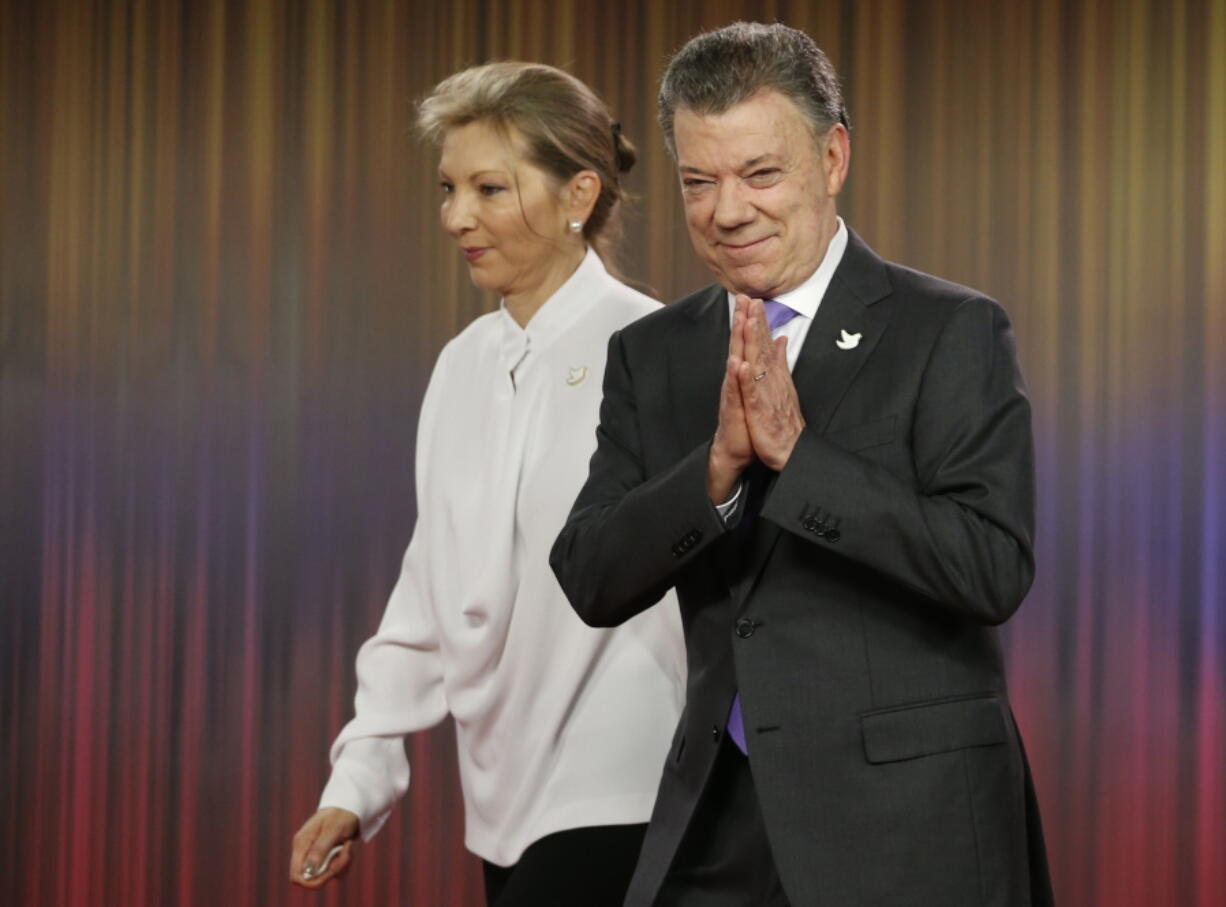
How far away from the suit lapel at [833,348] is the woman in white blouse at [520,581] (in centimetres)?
64

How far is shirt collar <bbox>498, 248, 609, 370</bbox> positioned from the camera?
8.73 feet

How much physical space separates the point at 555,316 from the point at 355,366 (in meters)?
1.70

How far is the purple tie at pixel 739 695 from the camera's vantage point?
186cm

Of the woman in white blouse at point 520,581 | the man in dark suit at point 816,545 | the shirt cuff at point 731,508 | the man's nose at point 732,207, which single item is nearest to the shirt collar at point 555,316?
the woman in white blouse at point 520,581

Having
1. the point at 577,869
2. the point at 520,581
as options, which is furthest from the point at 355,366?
the point at 577,869

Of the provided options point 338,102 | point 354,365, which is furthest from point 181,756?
point 338,102

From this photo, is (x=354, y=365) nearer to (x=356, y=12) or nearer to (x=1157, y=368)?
(x=356, y=12)

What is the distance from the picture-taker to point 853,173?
397 centimetres

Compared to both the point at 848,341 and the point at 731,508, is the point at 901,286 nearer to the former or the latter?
the point at 848,341

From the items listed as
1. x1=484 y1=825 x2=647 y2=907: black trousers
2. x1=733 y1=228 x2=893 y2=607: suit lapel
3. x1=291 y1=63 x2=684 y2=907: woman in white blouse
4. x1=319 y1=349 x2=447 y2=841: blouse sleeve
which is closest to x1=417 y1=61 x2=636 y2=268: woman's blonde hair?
x1=291 y1=63 x2=684 y2=907: woman in white blouse

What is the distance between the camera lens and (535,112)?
2.64 m

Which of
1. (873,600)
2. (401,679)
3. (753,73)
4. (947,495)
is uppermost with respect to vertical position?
(753,73)

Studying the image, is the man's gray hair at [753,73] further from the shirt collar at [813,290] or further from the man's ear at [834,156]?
the shirt collar at [813,290]

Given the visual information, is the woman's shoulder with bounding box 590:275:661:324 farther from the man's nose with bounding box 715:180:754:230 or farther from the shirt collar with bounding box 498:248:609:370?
the man's nose with bounding box 715:180:754:230
